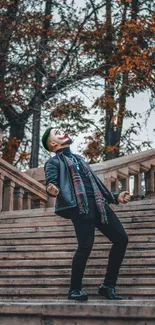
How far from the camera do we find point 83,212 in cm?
554

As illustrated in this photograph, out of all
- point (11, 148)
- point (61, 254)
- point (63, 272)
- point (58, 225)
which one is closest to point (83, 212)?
point (63, 272)

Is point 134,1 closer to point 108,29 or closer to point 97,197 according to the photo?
point 108,29

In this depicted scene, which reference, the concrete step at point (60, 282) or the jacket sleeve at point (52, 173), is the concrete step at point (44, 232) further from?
the jacket sleeve at point (52, 173)

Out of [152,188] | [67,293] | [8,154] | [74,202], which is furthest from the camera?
[8,154]

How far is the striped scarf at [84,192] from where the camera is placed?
556 cm

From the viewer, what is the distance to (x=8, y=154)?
627 inches

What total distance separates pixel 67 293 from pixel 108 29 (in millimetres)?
12139

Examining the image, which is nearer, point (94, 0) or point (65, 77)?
point (65, 77)

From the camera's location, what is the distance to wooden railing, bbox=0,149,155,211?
10750 mm

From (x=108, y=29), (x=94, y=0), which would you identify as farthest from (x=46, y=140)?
(x=94, y=0)

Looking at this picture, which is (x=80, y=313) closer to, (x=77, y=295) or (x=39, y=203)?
(x=77, y=295)

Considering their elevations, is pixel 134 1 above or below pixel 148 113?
above

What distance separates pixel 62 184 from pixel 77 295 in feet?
3.12

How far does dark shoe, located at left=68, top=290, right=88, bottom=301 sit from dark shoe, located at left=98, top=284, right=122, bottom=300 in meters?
0.19
